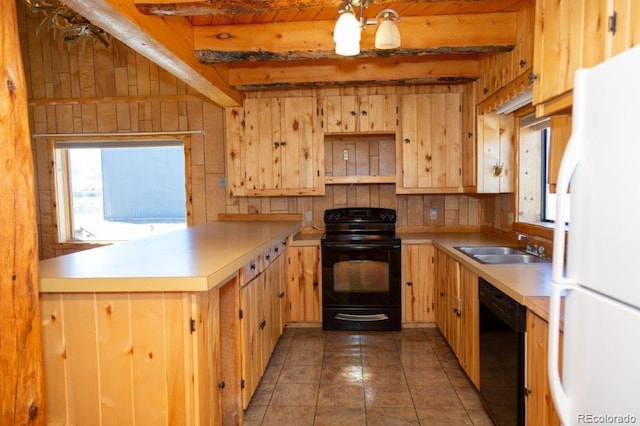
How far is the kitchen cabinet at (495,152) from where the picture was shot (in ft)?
10.5

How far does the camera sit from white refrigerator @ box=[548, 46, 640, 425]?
2.67 ft

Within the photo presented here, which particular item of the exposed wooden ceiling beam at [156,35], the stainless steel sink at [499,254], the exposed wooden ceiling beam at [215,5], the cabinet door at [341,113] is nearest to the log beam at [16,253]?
the exposed wooden ceiling beam at [156,35]

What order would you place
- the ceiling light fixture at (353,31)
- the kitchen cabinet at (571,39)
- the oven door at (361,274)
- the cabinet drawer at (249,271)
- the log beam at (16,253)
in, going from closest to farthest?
1. the kitchen cabinet at (571,39)
2. the log beam at (16,253)
3. the ceiling light fixture at (353,31)
4. the cabinet drawer at (249,271)
5. the oven door at (361,274)

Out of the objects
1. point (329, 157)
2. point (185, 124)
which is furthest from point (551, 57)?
point (185, 124)

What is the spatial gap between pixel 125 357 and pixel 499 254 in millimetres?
2456

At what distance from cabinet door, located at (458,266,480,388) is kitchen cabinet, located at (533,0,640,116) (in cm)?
120

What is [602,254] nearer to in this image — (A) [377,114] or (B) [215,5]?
(B) [215,5]

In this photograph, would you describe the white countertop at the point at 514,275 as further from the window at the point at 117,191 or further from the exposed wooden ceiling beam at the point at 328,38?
the window at the point at 117,191

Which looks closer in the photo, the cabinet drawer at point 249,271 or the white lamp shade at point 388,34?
the white lamp shade at point 388,34

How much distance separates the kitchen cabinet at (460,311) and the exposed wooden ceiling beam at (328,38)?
150cm

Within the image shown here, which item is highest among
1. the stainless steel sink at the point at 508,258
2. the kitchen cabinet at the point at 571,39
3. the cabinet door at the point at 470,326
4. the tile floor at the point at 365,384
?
the kitchen cabinet at the point at 571,39

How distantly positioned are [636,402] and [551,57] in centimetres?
121

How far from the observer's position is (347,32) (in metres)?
1.85

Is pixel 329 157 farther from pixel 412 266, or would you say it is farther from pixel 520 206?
pixel 520 206
